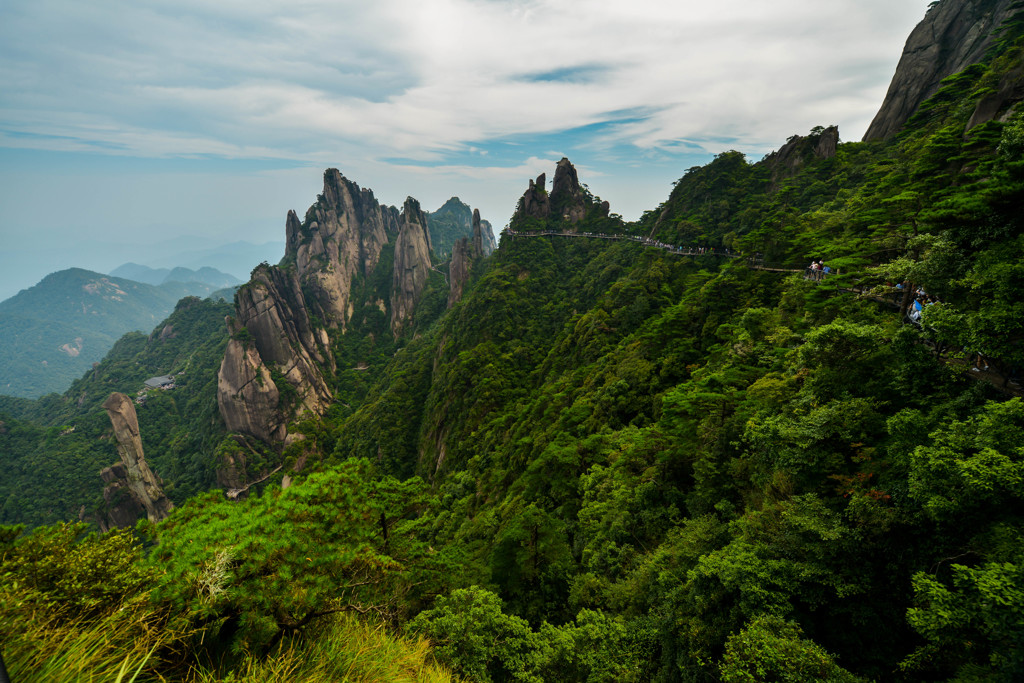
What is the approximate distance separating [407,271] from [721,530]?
10125cm

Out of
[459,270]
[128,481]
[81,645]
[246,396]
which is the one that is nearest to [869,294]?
[81,645]

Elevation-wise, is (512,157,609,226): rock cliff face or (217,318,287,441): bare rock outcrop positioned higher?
(512,157,609,226): rock cliff face

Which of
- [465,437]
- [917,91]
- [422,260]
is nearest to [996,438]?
[465,437]

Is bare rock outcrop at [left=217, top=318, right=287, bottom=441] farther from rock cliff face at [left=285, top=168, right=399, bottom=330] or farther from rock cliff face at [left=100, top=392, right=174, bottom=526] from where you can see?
rock cliff face at [left=285, top=168, right=399, bottom=330]

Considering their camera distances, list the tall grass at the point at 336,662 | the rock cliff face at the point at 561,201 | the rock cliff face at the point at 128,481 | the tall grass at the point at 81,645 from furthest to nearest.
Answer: the rock cliff face at the point at 561,201
the rock cliff face at the point at 128,481
the tall grass at the point at 336,662
the tall grass at the point at 81,645

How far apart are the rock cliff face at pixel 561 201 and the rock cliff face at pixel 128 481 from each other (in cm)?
7130

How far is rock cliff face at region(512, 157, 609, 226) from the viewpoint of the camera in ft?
253

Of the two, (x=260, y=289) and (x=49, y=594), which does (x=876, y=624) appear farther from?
(x=260, y=289)

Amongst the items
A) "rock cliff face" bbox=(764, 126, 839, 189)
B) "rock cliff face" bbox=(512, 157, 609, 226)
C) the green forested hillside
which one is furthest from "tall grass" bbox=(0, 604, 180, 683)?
"rock cliff face" bbox=(512, 157, 609, 226)

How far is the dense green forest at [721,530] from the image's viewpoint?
5578 mm

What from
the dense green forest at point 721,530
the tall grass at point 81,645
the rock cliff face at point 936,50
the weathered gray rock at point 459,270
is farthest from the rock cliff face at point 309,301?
the rock cliff face at point 936,50

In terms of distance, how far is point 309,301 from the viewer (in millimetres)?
91750

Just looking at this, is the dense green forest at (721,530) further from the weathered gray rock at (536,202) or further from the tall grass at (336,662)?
the weathered gray rock at (536,202)

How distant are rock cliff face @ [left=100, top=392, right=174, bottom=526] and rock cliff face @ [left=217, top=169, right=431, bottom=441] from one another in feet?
39.7
